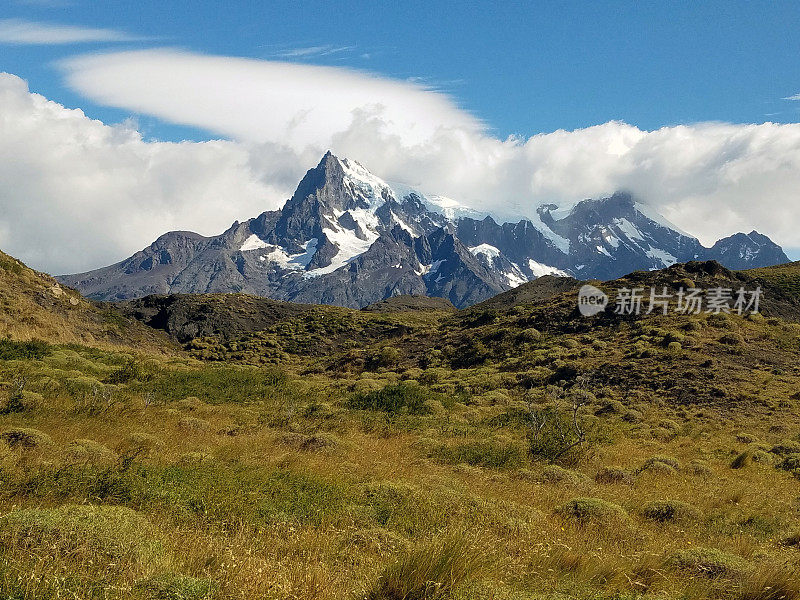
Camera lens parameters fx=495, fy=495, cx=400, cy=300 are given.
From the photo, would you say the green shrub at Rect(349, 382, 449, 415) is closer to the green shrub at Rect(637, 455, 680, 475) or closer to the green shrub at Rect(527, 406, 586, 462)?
the green shrub at Rect(527, 406, 586, 462)

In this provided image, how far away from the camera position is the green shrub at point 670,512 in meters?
11.1

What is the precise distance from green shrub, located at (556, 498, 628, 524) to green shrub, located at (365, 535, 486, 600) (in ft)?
18.5

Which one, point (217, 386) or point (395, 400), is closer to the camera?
point (395, 400)

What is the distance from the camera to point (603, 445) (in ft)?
65.9

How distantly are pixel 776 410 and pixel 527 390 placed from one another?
1331cm

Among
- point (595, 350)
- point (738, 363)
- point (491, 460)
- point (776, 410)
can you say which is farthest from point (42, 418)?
point (738, 363)

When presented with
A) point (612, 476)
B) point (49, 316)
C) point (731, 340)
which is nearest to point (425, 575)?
point (612, 476)

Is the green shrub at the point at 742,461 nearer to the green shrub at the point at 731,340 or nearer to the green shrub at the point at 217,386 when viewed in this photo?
the green shrub at the point at 217,386

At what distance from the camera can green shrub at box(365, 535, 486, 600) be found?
16.9ft

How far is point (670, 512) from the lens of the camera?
11.4m

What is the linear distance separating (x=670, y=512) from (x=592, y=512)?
2.48 metres

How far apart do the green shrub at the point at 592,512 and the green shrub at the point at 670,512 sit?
106 centimetres

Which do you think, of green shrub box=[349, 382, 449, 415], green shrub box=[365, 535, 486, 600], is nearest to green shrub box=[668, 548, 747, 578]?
green shrub box=[365, 535, 486, 600]

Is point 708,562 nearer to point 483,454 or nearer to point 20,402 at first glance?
point 483,454
